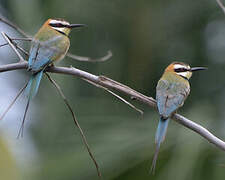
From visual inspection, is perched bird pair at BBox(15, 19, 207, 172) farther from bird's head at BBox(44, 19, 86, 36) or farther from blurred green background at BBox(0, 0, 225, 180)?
blurred green background at BBox(0, 0, 225, 180)

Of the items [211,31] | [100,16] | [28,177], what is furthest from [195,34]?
[28,177]

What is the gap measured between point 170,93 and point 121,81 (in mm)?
2097

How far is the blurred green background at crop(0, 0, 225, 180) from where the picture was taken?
329 cm

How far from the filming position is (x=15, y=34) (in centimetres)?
452

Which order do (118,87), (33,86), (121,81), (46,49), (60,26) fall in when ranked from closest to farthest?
(118,87)
(33,86)
(46,49)
(60,26)
(121,81)

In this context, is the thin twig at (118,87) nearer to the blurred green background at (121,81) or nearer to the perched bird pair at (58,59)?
the perched bird pair at (58,59)

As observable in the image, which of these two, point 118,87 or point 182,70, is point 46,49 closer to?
point 118,87

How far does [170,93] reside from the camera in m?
2.66

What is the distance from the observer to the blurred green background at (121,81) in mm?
3291

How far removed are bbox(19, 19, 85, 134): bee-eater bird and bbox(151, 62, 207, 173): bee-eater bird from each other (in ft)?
1.82

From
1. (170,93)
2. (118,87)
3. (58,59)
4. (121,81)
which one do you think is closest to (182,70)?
(170,93)

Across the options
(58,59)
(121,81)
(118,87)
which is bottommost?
(121,81)

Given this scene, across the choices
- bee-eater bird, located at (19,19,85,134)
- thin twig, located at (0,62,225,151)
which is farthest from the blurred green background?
thin twig, located at (0,62,225,151)

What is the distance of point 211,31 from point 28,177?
2.46m
